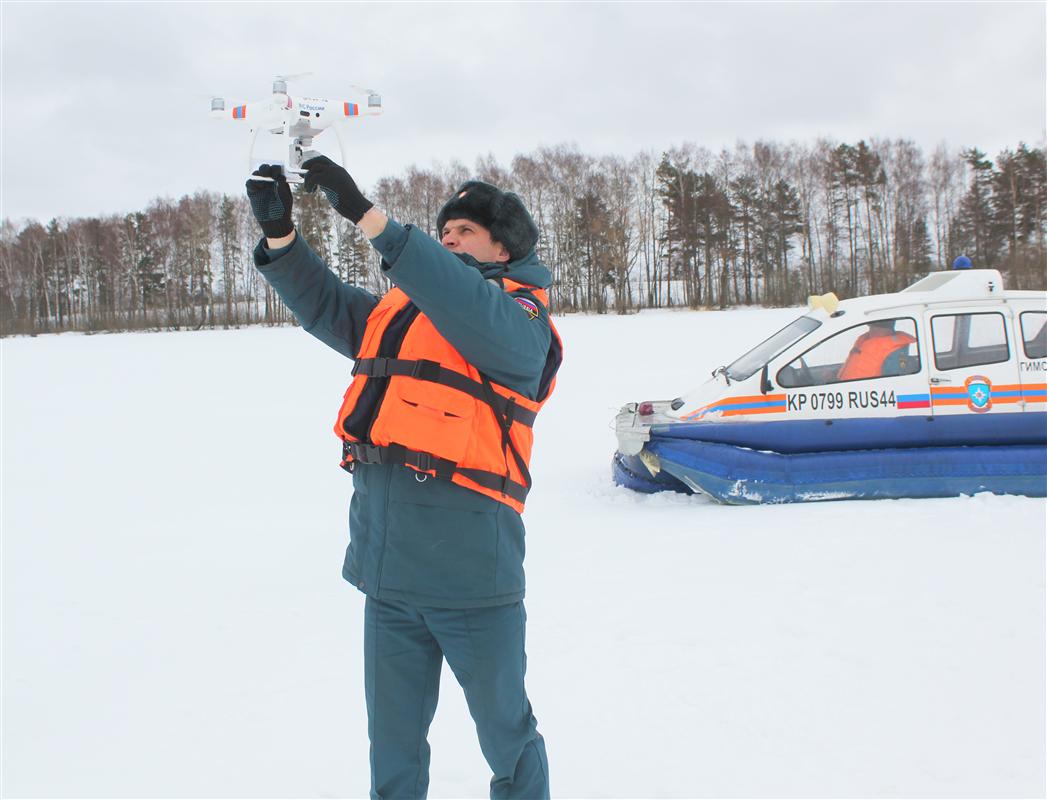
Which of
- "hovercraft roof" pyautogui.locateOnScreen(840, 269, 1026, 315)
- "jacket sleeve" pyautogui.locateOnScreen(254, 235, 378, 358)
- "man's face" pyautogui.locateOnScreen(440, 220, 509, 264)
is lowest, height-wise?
"jacket sleeve" pyautogui.locateOnScreen(254, 235, 378, 358)

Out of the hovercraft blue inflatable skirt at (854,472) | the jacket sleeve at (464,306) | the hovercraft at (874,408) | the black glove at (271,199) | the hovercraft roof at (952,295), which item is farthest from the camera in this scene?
the hovercraft roof at (952,295)

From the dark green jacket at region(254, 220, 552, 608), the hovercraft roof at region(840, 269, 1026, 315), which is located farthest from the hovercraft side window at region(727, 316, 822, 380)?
the dark green jacket at region(254, 220, 552, 608)

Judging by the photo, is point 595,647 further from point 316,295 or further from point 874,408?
point 874,408

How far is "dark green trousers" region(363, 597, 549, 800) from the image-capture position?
78.8 inches

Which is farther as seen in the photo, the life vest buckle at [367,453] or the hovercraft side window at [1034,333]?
the hovercraft side window at [1034,333]

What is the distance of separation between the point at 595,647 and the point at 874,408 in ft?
12.7

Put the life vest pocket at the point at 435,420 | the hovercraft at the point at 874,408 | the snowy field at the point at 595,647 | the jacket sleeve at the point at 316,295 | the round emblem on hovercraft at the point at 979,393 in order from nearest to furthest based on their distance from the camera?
the life vest pocket at the point at 435,420 < the jacket sleeve at the point at 316,295 < the snowy field at the point at 595,647 < the hovercraft at the point at 874,408 < the round emblem on hovercraft at the point at 979,393

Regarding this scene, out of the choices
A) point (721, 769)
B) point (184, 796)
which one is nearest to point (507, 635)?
point (721, 769)

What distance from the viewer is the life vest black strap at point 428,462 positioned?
1943 mm

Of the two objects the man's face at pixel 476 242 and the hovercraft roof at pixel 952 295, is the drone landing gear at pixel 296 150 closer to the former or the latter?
the man's face at pixel 476 242

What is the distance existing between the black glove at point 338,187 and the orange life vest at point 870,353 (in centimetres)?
560

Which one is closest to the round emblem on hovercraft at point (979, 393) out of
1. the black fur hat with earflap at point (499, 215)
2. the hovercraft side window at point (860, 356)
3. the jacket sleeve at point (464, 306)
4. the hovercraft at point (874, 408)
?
the hovercraft at point (874, 408)

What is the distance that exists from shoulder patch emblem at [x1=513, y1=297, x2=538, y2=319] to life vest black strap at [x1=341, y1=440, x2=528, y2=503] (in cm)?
Result: 41

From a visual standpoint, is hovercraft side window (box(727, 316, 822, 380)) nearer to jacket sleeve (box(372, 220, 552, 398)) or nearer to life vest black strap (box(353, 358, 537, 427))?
life vest black strap (box(353, 358, 537, 427))
